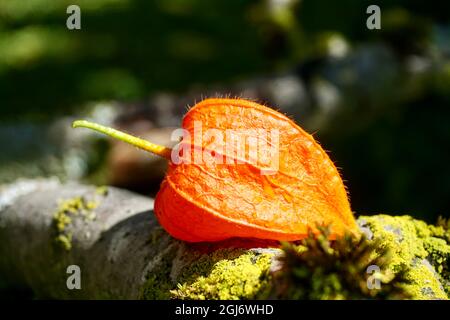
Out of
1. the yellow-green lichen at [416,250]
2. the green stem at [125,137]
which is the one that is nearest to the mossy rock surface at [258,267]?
the yellow-green lichen at [416,250]

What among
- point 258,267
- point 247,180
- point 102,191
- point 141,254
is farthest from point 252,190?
point 102,191

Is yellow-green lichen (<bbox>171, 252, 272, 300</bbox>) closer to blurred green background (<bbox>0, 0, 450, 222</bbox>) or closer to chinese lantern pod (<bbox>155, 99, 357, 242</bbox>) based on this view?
chinese lantern pod (<bbox>155, 99, 357, 242</bbox>)

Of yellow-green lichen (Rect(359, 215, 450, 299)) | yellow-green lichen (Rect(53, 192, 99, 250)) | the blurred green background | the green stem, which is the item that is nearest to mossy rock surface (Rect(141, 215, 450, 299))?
yellow-green lichen (Rect(359, 215, 450, 299))

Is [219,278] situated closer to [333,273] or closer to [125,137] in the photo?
[333,273]

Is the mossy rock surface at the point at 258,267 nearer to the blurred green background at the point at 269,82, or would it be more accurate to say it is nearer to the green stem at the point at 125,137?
the green stem at the point at 125,137

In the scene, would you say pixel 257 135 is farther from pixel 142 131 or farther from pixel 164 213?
pixel 142 131
